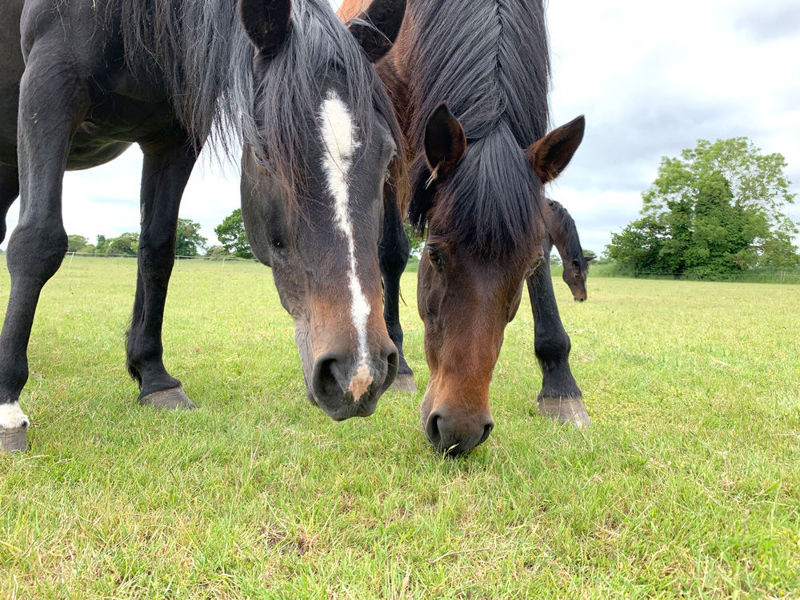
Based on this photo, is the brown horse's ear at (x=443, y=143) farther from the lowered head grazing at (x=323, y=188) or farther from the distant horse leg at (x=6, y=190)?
the distant horse leg at (x=6, y=190)

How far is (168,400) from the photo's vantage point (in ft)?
10.9

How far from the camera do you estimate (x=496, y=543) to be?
1.64 metres

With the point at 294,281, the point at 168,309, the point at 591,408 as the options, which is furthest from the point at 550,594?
the point at 168,309

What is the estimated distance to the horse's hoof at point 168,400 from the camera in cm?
328

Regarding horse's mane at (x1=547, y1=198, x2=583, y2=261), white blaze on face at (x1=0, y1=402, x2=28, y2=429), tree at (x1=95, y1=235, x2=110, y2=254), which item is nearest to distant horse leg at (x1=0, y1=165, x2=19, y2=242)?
white blaze on face at (x1=0, y1=402, x2=28, y2=429)

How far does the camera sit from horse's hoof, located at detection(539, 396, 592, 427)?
124 inches

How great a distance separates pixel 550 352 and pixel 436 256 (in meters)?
1.46

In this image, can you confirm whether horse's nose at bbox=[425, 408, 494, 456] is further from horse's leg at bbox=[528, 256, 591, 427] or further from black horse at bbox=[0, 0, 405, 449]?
horse's leg at bbox=[528, 256, 591, 427]

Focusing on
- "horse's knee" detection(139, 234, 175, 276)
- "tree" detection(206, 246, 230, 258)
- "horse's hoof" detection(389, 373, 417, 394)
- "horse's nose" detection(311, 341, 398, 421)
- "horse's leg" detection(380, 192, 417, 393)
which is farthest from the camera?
"tree" detection(206, 246, 230, 258)

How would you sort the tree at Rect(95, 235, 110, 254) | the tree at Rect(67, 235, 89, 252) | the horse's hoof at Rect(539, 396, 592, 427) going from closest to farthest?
the horse's hoof at Rect(539, 396, 592, 427), the tree at Rect(95, 235, 110, 254), the tree at Rect(67, 235, 89, 252)

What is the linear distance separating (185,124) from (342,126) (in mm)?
1383

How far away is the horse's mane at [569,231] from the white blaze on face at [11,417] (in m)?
10.3

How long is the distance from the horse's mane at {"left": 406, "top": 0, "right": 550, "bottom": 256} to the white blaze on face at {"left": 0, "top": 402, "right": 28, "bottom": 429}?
2.16m

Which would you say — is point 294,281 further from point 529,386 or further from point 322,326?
point 529,386
